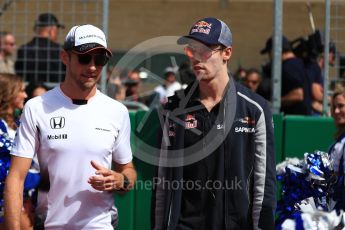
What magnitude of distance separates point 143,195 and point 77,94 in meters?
3.56

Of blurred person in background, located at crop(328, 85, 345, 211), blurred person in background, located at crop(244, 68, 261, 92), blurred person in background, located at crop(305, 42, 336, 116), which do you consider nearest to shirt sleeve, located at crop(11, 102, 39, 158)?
blurred person in background, located at crop(328, 85, 345, 211)

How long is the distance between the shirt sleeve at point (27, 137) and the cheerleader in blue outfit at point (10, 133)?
2.58ft

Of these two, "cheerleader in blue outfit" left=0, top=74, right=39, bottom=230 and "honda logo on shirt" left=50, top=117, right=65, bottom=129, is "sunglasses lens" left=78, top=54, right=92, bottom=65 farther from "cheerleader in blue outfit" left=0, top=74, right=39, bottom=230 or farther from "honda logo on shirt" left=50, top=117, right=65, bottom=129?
"cheerleader in blue outfit" left=0, top=74, right=39, bottom=230

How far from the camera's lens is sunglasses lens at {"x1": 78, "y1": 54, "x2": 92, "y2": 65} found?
17.7 ft

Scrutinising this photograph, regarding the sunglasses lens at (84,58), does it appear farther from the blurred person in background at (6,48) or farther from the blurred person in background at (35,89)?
the blurred person in background at (6,48)

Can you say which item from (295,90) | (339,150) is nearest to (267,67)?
(295,90)

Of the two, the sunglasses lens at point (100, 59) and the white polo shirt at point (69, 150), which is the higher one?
the sunglasses lens at point (100, 59)

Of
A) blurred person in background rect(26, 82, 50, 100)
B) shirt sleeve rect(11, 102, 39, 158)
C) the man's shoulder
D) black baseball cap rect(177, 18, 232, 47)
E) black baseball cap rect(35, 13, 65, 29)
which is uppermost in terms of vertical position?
black baseball cap rect(177, 18, 232, 47)

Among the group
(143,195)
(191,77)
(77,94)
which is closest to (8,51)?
(191,77)

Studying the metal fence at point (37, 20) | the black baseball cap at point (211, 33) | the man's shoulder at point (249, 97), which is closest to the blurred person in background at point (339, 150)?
the man's shoulder at point (249, 97)

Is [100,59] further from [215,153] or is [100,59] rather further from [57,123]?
[215,153]

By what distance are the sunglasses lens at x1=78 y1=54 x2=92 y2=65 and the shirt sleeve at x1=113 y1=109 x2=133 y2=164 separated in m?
0.45

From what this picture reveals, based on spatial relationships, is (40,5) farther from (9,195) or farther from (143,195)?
(9,195)

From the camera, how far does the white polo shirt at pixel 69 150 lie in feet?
17.3
